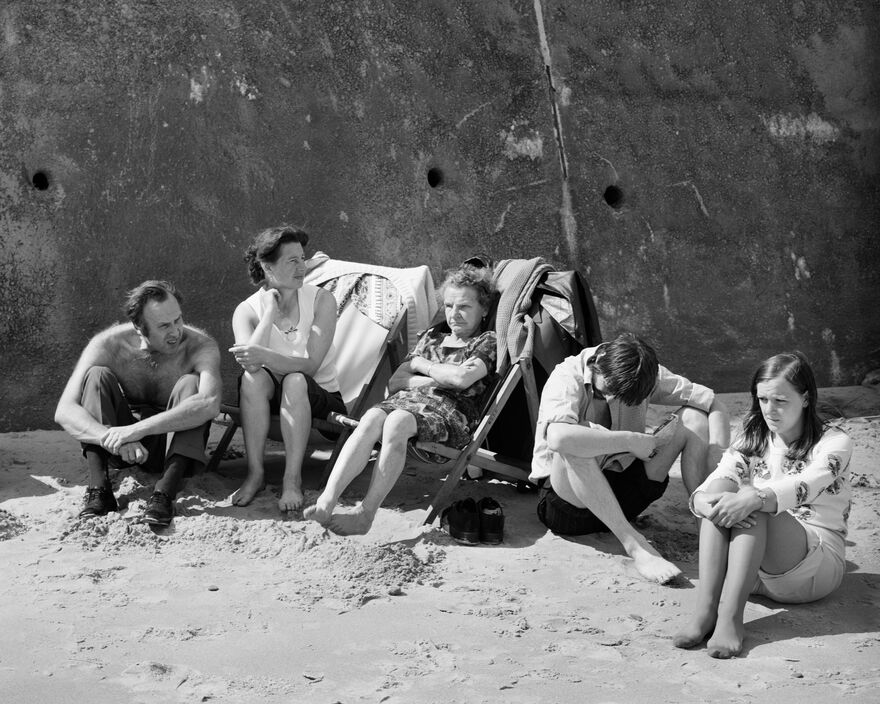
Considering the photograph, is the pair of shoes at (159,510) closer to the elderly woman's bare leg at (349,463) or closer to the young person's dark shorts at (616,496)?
the elderly woman's bare leg at (349,463)

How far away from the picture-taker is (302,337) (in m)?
5.14

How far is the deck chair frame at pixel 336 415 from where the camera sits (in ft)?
16.3

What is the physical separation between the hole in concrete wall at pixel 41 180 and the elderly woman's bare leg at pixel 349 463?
2294 millimetres

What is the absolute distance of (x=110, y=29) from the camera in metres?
5.67

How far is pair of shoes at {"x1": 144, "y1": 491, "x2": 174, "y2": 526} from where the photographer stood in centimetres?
442

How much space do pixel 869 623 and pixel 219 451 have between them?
2.92 m

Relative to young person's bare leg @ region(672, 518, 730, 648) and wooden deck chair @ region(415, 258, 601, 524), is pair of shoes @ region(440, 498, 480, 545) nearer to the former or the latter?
wooden deck chair @ region(415, 258, 601, 524)

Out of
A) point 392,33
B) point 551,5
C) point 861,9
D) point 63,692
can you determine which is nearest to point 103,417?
point 63,692

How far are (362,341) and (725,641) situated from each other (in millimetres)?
2731

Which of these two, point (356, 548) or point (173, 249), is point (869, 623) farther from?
point (173, 249)

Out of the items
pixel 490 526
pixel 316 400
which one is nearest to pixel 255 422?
pixel 316 400

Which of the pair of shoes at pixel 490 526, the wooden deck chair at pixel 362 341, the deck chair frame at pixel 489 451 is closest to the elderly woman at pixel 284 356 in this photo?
the wooden deck chair at pixel 362 341

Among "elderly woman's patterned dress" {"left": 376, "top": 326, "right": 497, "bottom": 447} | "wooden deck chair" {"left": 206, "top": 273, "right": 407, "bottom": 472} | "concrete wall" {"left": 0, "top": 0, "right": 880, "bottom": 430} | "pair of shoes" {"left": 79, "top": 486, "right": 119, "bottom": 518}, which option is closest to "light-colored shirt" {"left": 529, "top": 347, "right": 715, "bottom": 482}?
"elderly woman's patterned dress" {"left": 376, "top": 326, "right": 497, "bottom": 447}

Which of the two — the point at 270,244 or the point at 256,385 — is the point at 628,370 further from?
the point at 270,244
